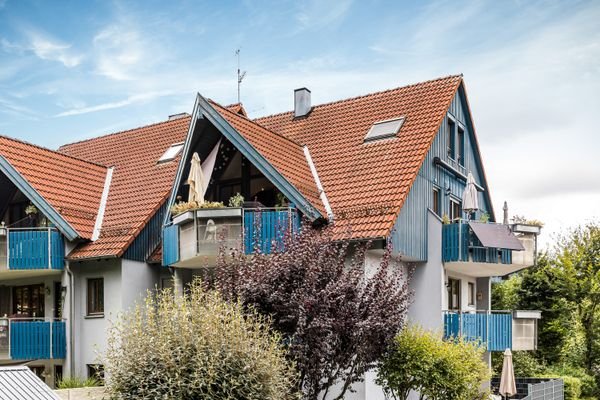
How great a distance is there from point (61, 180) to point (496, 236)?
13443mm

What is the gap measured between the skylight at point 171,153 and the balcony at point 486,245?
31.2 ft

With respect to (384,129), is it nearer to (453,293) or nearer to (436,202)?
(436,202)

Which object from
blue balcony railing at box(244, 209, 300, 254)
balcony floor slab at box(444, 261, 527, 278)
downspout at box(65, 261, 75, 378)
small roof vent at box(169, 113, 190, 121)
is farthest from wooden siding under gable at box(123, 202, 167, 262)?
balcony floor slab at box(444, 261, 527, 278)

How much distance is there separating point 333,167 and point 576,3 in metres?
8.33

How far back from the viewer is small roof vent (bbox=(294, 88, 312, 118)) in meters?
30.3

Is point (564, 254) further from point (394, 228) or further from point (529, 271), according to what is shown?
point (394, 228)

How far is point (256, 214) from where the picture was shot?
71.3ft

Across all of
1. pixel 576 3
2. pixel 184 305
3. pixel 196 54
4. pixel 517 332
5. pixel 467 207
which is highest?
pixel 576 3

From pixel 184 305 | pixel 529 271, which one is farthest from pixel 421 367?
pixel 529 271

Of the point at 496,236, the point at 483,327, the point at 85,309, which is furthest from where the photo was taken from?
the point at 85,309

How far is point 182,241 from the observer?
23984mm

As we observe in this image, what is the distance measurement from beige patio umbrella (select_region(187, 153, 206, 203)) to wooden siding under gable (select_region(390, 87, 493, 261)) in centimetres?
515

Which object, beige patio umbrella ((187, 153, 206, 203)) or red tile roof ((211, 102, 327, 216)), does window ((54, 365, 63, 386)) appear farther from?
red tile roof ((211, 102, 327, 216))

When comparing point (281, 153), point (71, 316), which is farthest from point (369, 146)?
point (71, 316)
